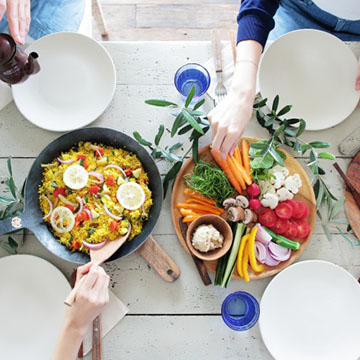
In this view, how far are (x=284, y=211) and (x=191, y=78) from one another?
0.64 metres

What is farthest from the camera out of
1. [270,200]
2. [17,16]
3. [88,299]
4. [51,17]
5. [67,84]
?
[51,17]

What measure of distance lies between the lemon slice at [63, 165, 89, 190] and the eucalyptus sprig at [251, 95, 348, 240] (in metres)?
0.63

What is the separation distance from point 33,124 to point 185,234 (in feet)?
2.45

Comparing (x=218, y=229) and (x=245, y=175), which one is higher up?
(x=245, y=175)

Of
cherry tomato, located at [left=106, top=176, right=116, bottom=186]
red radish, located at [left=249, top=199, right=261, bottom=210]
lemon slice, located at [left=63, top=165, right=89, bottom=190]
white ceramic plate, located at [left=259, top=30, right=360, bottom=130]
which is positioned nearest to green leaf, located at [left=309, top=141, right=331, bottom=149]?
white ceramic plate, located at [left=259, top=30, right=360, bottom=130]

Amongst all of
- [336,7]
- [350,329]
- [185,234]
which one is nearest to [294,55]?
[336,7]

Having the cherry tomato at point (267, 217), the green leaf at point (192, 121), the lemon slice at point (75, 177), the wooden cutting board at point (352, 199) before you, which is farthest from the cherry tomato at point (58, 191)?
the wooden cutting board at point (352, 199)

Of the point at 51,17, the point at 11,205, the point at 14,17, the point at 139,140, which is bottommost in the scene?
the point at 11,205

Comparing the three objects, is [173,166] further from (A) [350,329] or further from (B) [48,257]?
(A) [350,329]

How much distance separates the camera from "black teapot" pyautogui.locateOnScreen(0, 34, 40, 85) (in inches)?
48.6

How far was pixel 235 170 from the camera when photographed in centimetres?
142

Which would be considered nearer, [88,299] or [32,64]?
[88,299]

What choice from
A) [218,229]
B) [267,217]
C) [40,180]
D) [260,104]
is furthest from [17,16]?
[267,217]

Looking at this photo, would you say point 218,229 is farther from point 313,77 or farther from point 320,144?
point 313,77
